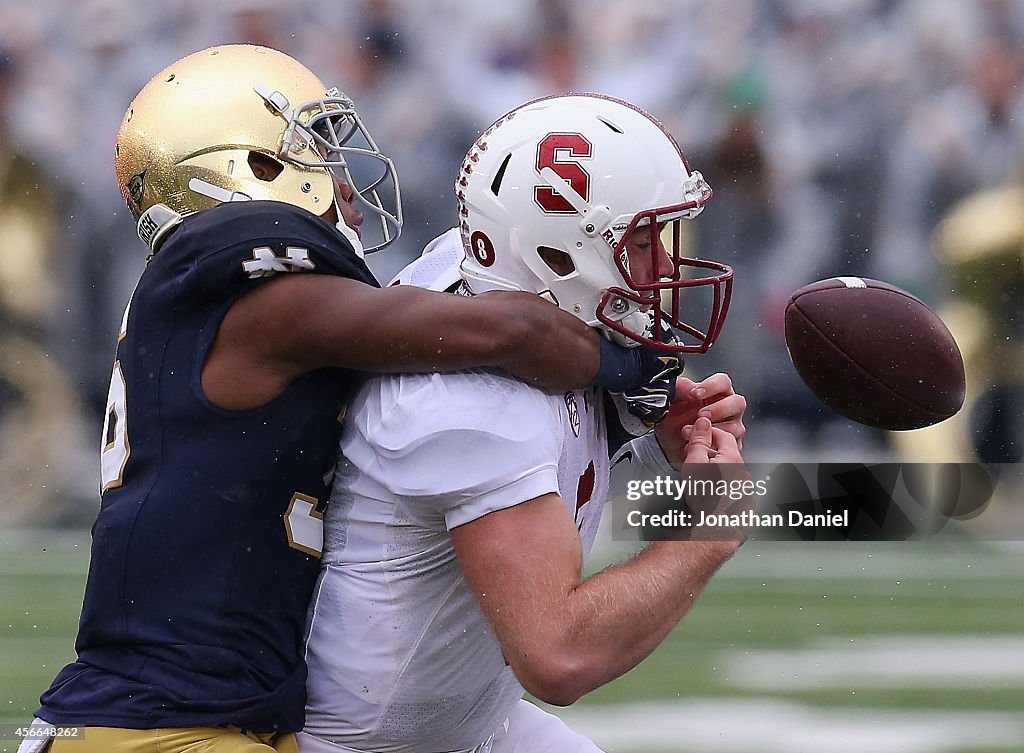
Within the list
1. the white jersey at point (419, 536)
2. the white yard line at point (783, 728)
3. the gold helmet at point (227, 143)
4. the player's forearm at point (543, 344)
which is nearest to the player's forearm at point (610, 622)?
the white jersey at point (419, 536)


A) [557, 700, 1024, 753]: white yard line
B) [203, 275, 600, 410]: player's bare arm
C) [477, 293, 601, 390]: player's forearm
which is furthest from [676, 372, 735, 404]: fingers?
[557, 700, 1024, 753]: white yard line

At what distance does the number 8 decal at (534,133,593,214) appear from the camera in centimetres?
218

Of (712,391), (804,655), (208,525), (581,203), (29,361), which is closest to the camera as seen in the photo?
(208,525)

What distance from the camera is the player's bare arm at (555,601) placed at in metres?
1.95

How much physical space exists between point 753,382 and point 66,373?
289cm

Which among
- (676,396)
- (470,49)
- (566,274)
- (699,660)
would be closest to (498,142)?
(566,274)

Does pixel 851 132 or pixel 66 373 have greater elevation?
pixel 851 132

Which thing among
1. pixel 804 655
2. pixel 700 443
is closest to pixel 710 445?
pixel 700 443

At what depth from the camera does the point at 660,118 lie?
6551mm

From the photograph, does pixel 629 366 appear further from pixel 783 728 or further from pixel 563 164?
pixel 783 728

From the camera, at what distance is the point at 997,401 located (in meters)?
6.62

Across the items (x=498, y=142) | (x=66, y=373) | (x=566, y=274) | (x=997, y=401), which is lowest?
(x=997, y=401)

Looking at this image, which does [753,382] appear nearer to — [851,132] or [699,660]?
[851,132]

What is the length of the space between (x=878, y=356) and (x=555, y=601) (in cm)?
Answer: 87
